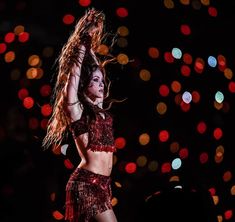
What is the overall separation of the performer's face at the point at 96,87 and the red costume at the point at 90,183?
6 centimetres

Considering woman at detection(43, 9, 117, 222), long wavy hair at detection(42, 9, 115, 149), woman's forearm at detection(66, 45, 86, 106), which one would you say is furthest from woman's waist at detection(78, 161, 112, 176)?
woman's forearm at detection(66, 45, 86, 106)

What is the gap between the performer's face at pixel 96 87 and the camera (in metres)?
2.16

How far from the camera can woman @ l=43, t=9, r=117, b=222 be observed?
2066mm

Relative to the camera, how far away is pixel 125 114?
87.9 inches

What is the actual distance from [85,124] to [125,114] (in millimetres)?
220

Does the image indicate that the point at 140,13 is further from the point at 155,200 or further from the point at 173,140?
the point at 155,200

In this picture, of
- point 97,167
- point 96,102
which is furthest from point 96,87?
point 97,167

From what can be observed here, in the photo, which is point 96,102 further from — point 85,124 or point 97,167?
point 97,167

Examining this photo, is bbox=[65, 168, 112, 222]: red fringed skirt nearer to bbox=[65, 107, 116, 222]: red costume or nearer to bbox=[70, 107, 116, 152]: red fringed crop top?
bbox=[65, 107, 116, 222]: red costume

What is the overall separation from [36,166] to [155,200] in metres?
0.62

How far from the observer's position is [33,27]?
7.14ft

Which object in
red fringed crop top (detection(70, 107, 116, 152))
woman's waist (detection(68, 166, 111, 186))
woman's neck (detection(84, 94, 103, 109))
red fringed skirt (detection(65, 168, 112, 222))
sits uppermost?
woman's neck (detection(84, 94, 103, 109))

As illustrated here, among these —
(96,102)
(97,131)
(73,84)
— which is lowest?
(97,131)

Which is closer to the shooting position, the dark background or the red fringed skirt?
the red fringed skirt
